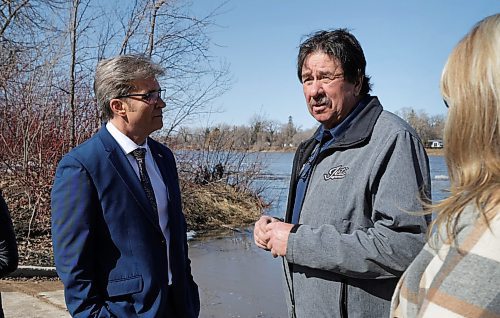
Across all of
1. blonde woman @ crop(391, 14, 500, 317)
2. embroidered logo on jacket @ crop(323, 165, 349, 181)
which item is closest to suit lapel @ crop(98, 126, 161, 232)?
embroidered logo on jacket @ crop(323, 165, 349, 181)

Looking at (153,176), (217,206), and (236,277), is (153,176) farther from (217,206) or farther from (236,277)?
(217,206)

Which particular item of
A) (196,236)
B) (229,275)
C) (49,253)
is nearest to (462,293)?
(229,275)

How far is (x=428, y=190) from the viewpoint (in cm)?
213

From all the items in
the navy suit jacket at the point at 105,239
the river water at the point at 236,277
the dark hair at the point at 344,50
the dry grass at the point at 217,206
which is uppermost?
the dark hair at the point at 344,50

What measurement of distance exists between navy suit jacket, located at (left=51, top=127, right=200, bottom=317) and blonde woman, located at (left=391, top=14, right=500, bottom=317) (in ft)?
4.77

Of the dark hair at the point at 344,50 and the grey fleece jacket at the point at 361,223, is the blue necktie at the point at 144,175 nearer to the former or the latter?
the grey fleece jacket at the point at 361,223

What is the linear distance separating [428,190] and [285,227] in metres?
0.59

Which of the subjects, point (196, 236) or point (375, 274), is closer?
point (375, 274)

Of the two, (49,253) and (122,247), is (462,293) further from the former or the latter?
(49,253)

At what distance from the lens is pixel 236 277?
28.7 feet

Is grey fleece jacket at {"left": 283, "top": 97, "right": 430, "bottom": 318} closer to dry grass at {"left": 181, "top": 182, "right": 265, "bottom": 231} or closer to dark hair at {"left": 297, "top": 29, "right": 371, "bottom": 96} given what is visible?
dark hair at {"left": 297, "top": 29, "right": 371, "bottom": 96}

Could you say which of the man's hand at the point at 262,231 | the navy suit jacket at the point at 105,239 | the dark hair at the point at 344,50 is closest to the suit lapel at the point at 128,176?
the navy suit jacket at the point at 105,239

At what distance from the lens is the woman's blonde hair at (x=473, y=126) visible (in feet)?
4.03

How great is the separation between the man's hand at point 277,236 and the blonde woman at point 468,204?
0.86 meters
